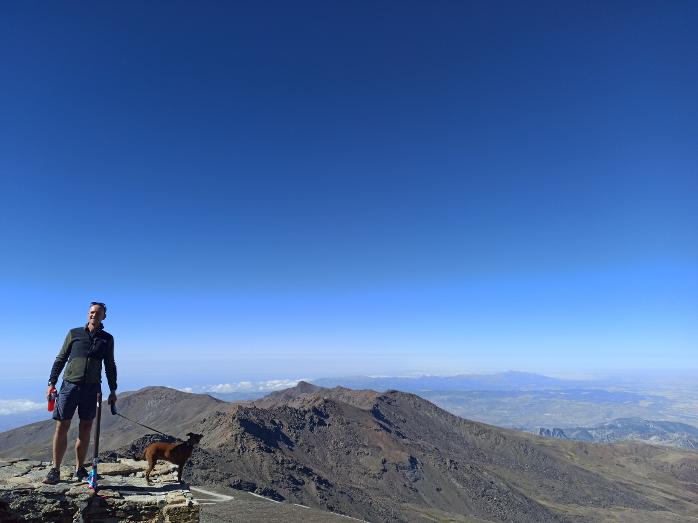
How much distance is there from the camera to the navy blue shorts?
7562 mm

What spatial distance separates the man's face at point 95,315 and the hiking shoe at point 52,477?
256 cm

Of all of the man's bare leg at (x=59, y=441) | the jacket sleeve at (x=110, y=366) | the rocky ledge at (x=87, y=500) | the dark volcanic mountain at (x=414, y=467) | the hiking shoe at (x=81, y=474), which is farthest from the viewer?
the dark volcanic mountain at (x=414, y=467)

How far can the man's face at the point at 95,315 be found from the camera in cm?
790

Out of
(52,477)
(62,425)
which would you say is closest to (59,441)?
(62,425)

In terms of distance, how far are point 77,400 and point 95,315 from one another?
4.88 feet

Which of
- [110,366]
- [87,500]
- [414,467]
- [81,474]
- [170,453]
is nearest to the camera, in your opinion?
[87,500]

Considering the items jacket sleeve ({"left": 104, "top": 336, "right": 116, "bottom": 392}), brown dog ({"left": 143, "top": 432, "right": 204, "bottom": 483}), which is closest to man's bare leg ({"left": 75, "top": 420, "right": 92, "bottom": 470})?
jacket sleeve ({"left": 104, "top": 336, "right": 116, "bottom": 392})

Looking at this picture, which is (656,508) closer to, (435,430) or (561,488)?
(561,488)

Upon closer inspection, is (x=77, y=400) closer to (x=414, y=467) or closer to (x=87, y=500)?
(x=87, y=500)

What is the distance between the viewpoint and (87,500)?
23.8ft

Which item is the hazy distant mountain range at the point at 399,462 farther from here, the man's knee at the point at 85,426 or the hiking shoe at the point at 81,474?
the man's knee at the point at 85,426

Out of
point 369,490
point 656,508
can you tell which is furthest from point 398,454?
point 656,508

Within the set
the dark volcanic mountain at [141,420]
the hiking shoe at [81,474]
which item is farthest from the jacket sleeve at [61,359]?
the dark volcanic mountain at [141,420]

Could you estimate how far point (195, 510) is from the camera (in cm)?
765
